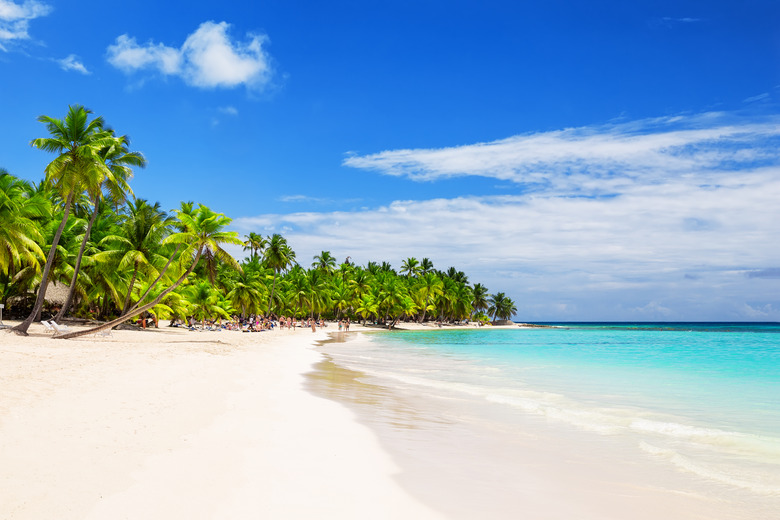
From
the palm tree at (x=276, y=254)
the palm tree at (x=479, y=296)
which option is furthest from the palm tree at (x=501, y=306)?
the palm tree at (x=276, y=254)

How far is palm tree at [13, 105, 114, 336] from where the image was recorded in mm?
20969

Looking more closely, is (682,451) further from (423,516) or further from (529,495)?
(423,516)

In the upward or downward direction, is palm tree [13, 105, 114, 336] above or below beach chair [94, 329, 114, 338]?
above

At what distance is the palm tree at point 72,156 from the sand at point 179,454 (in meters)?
13.1

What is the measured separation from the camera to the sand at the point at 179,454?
166 inches

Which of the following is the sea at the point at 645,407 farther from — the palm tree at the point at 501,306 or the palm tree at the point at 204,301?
the palm tree at the point at 501,306

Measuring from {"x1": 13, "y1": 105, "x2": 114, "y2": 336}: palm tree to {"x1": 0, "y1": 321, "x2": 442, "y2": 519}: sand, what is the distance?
13.1m

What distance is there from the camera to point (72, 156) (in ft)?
69.9

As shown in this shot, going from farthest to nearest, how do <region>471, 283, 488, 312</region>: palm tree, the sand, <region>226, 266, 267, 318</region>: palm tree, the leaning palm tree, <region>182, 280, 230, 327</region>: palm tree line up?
<region>471, 283, 488, 312</region>: palm tree → <region>226, 266, 267, 318</region>: palm tree → <region>182, 280, 230, 327</region>: palm tree → the leaning palm tree → the sand

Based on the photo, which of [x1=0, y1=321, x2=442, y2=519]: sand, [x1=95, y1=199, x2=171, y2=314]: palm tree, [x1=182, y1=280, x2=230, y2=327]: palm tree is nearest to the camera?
[x1=0, y1=321, x2=442, y2=519]: sand

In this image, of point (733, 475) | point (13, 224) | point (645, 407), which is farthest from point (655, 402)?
point (13, 224)

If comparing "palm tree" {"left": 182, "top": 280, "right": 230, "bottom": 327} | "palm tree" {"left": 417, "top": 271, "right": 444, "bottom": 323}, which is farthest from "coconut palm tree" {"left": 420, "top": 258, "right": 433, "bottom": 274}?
"palm tree" {"left": 182, "top": 280, "right": 230, "bottom": 327}

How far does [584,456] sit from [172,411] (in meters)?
6.40

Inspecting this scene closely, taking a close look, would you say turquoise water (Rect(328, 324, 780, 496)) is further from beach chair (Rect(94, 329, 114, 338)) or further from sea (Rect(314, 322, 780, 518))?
beach chair (Rect(94, 329, 114, 338))
